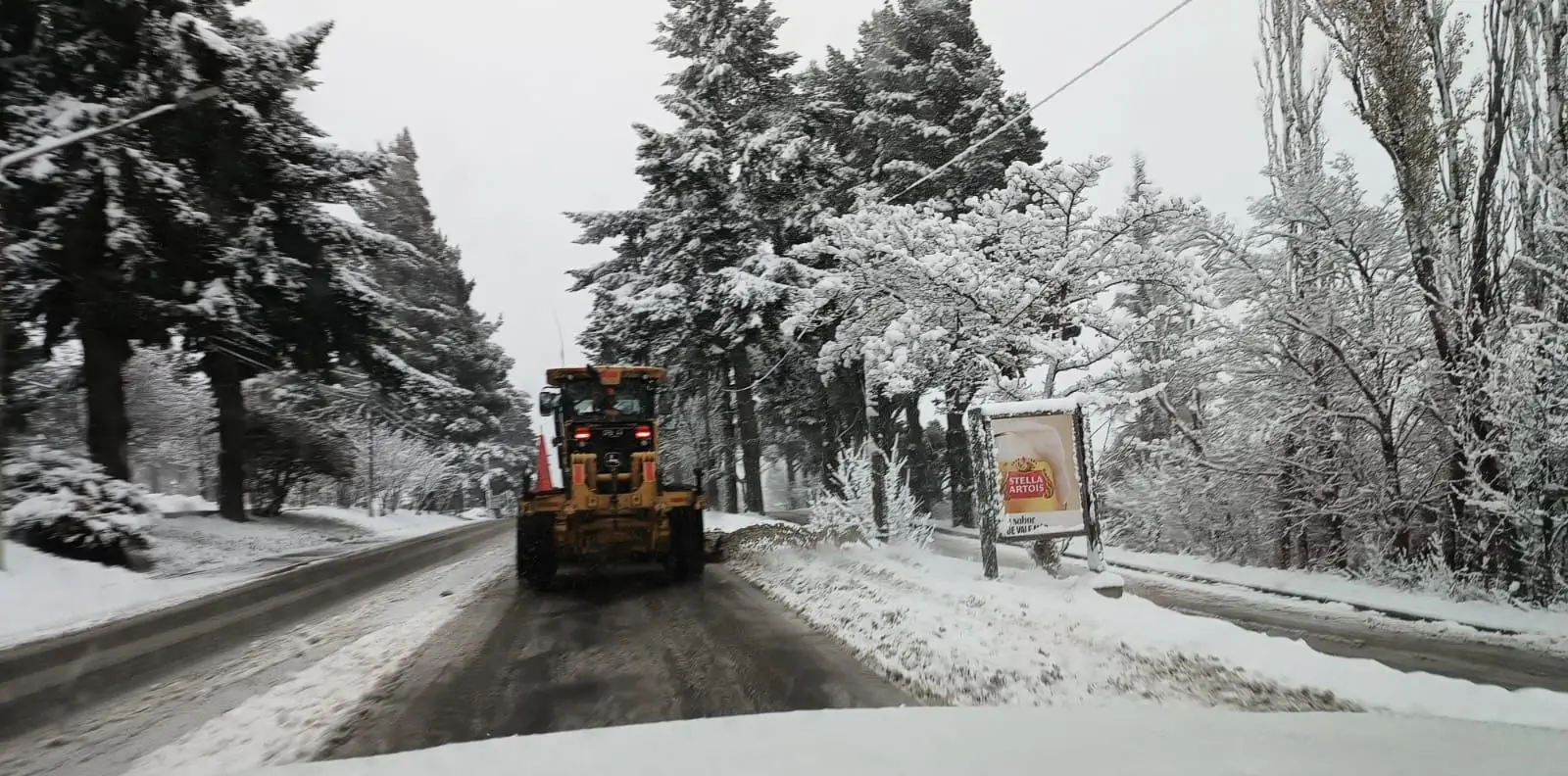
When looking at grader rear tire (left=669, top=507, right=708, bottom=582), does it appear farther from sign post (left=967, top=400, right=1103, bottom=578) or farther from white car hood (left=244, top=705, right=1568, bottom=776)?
white car hood (left=244, top=705, right=1568, bottom=776)

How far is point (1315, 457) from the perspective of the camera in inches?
546

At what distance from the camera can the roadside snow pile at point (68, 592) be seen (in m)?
11.4

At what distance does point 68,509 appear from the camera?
51.5 feet

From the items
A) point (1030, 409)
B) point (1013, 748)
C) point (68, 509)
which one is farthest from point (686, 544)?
point (68, 509)

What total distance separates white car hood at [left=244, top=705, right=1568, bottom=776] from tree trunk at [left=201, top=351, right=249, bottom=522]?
25547mm

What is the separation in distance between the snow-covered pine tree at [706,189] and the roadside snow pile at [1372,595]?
13161mm

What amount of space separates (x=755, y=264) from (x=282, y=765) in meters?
20.7

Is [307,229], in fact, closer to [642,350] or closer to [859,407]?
[642,350]

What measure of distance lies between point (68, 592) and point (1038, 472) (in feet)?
46.5

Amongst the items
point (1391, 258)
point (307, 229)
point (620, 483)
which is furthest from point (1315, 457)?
point (307, 229)

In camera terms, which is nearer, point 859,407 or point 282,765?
point 282,765

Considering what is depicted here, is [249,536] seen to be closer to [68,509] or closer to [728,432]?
[68,509]

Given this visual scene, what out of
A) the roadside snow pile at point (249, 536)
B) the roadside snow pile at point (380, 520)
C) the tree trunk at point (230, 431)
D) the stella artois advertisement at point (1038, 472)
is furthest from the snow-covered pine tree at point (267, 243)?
the stella artois advertisement at point (1038, 472)

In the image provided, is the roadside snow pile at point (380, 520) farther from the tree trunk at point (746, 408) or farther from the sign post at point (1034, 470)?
the sign post at point (1034, 470)
